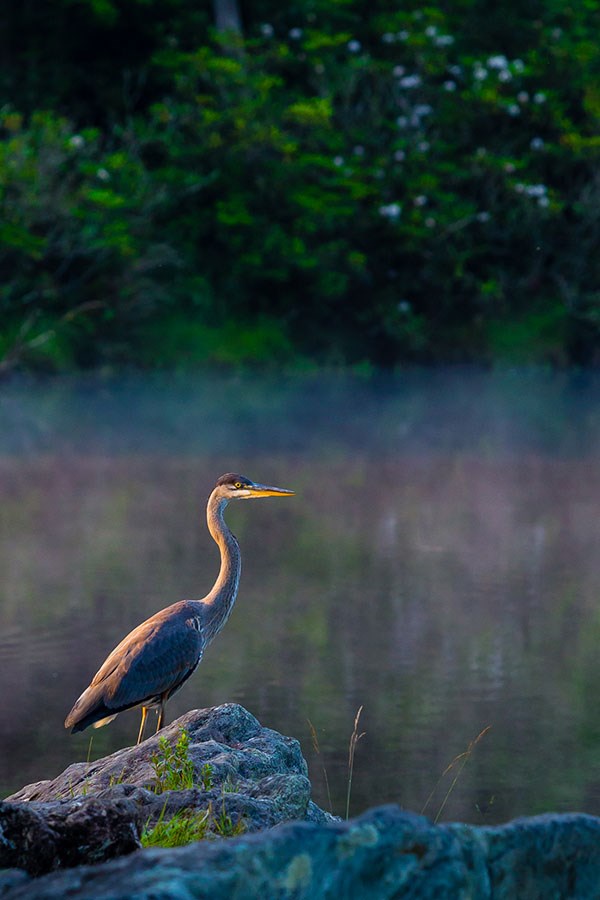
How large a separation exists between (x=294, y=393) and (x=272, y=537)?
1272 centimetres

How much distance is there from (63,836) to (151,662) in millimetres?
2812

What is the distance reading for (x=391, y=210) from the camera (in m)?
28.0

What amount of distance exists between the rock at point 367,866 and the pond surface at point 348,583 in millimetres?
3321

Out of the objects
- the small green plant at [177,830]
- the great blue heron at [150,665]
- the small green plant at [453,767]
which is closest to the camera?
the small green plant at [177,830]

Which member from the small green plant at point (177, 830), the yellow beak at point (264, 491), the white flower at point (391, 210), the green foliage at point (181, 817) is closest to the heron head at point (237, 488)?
the yellow beak at point (264, 491)

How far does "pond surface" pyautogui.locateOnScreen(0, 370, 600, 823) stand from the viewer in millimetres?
6852

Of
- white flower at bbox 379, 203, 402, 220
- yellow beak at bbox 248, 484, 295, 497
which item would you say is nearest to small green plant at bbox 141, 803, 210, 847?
yellow beak at bbox 248, 484, 295, 497

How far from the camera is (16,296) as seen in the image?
26.0 meters

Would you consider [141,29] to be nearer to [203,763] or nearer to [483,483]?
[483,483]

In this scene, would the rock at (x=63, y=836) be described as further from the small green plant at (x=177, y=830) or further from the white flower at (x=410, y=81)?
the white flower at (x=410, y=81)

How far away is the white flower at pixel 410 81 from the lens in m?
28.4

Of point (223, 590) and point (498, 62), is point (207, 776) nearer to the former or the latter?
point (223, 590)

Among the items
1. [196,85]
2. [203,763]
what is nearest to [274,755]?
[203,763]

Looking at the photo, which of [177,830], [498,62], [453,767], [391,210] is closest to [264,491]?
[453,767]
